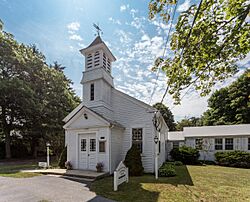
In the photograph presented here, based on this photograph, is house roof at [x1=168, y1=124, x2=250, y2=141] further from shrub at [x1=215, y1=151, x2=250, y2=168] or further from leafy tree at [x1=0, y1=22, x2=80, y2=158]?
leafy tree at [x1=0, y1=22, x2=80, y2=158]

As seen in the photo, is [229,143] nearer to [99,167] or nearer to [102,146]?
[102,146]

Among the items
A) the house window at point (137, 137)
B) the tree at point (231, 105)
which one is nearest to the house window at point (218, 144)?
the house window at point (137, 137)

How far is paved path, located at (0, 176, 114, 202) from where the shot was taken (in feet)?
17.3

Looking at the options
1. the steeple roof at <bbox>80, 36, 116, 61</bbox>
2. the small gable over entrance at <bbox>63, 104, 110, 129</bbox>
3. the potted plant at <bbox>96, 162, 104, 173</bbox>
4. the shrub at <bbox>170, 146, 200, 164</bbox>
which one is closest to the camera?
the potted plant at <bbox>96, 162, 104, 173</bbox>

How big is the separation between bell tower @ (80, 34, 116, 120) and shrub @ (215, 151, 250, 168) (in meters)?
12.1

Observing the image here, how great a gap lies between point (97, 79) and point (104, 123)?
3.30 m

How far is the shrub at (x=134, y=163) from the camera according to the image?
30.4ft

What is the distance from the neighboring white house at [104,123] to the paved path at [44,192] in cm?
305

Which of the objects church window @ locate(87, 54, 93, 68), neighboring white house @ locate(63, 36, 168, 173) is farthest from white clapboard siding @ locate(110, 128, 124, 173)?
church window @ locate(87, 54, 93, 68)

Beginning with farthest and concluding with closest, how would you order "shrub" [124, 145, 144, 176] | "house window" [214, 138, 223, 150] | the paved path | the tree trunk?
the tree trunk < "house window" [214, 138, 223, 150] < "shrub" [124, 145, 144, 176] < the paved path

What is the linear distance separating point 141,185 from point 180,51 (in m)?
5.73

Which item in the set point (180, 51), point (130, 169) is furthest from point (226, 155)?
point (180, 51)

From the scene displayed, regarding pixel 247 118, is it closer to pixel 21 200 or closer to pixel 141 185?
pixel 141 185

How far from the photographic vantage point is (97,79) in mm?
11297
